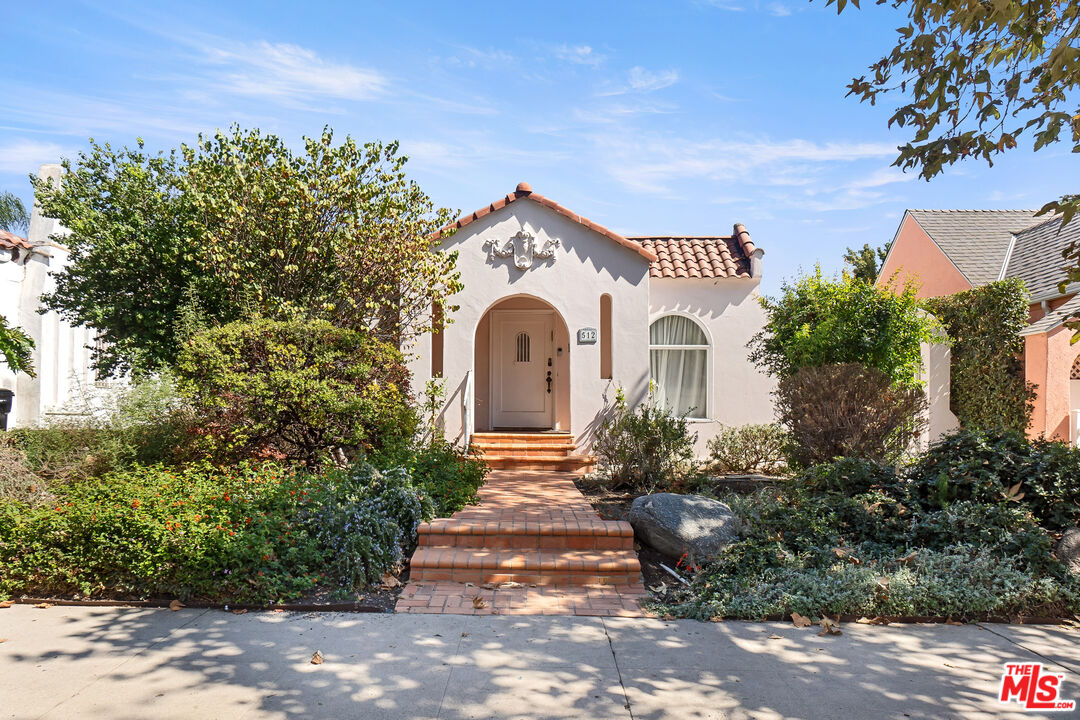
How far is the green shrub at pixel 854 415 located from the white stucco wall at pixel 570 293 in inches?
121

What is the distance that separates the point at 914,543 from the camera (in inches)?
246

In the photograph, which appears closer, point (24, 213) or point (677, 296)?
point (677, 296)

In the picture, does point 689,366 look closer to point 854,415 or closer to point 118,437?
point 854,415

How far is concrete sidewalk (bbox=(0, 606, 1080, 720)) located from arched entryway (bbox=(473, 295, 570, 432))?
8267 millimetres

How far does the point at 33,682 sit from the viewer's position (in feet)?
13.2

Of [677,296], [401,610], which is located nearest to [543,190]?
[677,296]

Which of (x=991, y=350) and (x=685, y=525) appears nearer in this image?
(x=685, y=525)

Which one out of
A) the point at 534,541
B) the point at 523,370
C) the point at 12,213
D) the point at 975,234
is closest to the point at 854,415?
the point at 534,541

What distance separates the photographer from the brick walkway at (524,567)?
560 centimetres

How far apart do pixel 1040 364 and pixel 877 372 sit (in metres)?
6.30

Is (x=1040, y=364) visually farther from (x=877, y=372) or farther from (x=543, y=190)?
(x=543, y=190)

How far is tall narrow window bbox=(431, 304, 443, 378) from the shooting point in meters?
11.1

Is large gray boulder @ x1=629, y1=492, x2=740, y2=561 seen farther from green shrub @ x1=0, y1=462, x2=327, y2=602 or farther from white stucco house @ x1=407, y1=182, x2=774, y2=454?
white stucco house @ x1=407, y1=182, x2=774, y2=454

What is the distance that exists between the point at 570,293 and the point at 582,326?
23.4 inches
